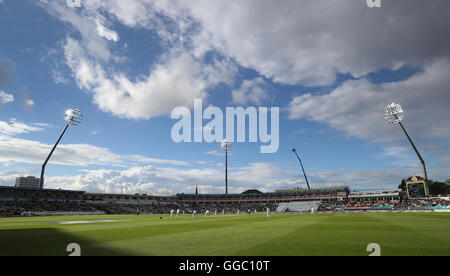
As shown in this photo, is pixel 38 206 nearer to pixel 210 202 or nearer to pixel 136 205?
pixel 136 205

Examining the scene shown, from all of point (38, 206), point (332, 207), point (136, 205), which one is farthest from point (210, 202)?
point (38, 206)

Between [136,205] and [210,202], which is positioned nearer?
[136,205]

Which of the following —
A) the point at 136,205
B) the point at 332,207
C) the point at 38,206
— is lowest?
the point at 136,205

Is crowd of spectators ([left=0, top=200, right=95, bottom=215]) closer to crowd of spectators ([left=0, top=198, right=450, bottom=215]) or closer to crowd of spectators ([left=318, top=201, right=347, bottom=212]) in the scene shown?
crowd of spectators ([left=0, top=198, right=450, bottom=215])

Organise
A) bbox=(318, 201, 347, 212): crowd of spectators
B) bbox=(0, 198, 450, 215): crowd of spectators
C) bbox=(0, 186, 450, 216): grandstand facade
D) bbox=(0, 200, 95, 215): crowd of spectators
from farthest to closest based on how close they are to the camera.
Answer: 1. bbox=(318, 201, 347, 212): crowd of spectators
2. bbox=(0, 186, 450, 216): grandstand facade
3. bbox=(0, 200, 95, 215): crowd of spectators
4. bbox=(0, 198, 450, 215): crowd of spectators

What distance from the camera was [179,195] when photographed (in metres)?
123

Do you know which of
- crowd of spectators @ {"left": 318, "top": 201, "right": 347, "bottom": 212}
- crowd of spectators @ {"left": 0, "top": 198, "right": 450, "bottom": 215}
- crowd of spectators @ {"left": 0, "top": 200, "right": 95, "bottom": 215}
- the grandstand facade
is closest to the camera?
crowd of spectators @ {"left": 0, "top": 198, "right": 450, "bottom": 215}

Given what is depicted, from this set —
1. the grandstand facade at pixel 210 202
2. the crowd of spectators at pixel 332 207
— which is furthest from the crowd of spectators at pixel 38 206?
the crowd of spectators at pixel 332 207

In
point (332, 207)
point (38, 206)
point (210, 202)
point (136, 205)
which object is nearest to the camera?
point (38, 206)

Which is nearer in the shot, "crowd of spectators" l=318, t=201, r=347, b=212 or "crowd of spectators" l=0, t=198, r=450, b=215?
"crowd of spectators" l=0, t=198, r=450, b=215

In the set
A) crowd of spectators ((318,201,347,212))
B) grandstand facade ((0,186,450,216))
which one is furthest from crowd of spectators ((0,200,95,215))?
crowd of spectators ((318,201,347,212))

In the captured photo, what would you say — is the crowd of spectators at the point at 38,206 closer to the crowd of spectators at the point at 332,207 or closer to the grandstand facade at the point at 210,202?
the grandstand facade at the point at 210,202
